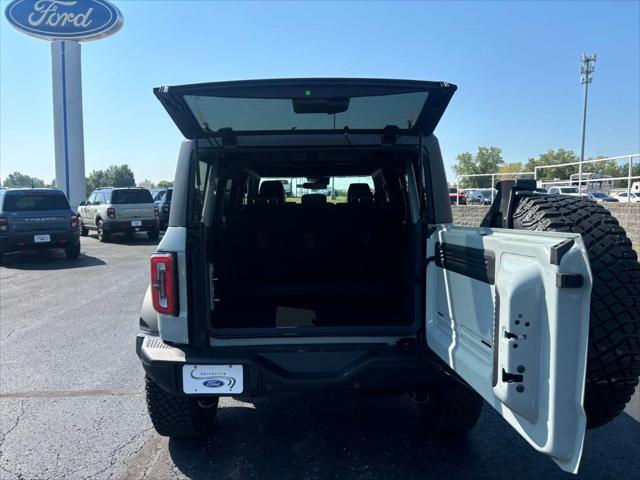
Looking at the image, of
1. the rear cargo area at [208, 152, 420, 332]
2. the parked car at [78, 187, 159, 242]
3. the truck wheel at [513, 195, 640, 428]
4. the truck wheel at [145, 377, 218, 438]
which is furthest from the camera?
the parked car at [78, 187, 159, 242]

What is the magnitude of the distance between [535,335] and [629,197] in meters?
13.3

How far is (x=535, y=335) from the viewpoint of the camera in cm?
168

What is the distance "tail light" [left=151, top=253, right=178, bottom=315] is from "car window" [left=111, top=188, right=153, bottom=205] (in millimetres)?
14707

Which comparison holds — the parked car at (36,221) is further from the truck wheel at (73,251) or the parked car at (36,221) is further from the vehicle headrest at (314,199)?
the vehicle headrest at (314,199)

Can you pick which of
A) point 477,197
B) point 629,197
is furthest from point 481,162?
point 629,197

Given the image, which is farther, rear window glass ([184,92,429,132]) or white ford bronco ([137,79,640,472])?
rear window glass ([184,92,429,132])

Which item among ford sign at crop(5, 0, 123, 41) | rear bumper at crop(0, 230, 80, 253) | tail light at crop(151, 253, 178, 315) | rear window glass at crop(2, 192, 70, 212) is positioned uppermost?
ford sign at crop(5, 0, 123, 41)

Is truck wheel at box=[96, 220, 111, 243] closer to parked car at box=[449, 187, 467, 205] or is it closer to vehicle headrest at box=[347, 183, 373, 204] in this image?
vehicle headrest at box=[347, 183, 373, 204]

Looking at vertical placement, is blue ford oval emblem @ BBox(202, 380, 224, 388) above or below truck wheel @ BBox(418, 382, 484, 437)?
above

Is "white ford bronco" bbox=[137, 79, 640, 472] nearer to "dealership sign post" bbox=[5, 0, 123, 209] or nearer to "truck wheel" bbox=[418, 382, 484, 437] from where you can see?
"truck wheel" bbox=[418, 382, 484, 437]

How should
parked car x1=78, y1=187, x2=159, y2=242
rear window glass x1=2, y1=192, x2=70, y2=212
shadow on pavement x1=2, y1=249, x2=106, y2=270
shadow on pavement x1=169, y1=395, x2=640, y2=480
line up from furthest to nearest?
parked car x1=78, y1=187, x2=159, y2=242, rear window glass x1=2, y1=192, x2=70, y2=212, shadow on pavement x1=2, y1=249, x2=106, y2=270, shadow on pavement x1=169, y1=395, x2=640, y2=480

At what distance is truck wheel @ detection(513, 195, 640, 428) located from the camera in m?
1.81

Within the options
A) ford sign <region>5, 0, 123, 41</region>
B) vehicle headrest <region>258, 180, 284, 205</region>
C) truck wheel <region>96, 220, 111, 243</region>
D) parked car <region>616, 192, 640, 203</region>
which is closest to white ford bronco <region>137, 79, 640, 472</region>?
vehicle headrest <region>258, 180, 284, 205</region>

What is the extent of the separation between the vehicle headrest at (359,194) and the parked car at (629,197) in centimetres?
1028
